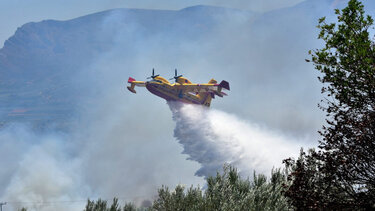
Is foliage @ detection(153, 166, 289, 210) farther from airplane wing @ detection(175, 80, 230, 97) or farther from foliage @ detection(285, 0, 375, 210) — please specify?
airplane wing @ detection(175, 80, 230, 97)

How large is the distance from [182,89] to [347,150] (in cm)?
7595

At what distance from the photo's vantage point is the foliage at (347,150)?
14.9m

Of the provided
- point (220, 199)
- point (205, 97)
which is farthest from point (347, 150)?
point (205, 97)

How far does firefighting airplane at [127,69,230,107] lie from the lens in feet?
281

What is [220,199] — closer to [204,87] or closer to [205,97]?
A: [204,87]

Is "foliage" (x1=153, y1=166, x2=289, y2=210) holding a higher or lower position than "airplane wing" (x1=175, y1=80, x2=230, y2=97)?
lower

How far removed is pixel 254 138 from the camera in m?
101

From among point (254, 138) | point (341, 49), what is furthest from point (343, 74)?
point (254, 138)

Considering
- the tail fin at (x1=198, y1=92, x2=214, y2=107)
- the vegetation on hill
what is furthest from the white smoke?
the vegetation on hill

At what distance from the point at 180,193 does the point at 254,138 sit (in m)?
82.5

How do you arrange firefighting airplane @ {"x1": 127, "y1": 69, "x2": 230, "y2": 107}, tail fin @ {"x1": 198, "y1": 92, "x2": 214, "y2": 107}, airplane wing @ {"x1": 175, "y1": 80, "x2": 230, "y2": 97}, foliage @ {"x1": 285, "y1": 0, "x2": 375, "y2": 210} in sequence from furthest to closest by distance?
1. tail fin @ {"x1": 198, "y1": 92, "x2": 214, "y2": 107}
2. airplane wing @ {"x1": 175, "y1": 80, "x2": 230, "y2": 97}
3. firefighting airplane @ {"x1": 127, "y1": 69, "x2": 230, "y2": 107}
4. foliage @ {"x1": 285, "y1": 0, "x2": 375, "y2": 210}

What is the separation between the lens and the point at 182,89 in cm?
9050

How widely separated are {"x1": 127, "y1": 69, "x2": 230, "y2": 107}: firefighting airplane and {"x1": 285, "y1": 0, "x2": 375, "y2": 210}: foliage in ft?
220

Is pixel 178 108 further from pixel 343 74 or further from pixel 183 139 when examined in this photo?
pixel 343 74
